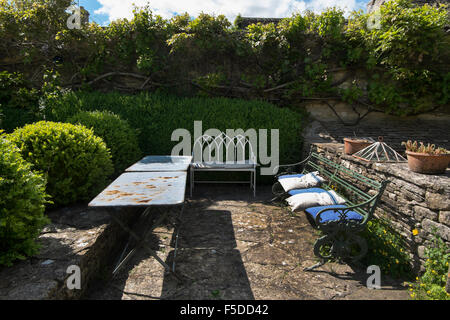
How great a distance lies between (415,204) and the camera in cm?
271

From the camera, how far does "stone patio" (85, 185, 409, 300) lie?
2.44 metres

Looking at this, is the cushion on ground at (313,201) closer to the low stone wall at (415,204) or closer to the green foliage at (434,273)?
the low stone wall at (415,204)

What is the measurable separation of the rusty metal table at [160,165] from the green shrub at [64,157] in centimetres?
50

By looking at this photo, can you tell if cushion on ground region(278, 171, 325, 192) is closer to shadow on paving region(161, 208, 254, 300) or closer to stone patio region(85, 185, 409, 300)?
stone patio region(85, 185, 409, 300)

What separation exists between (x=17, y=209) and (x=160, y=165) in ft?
7.15

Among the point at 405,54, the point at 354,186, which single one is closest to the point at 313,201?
the point at 354,186

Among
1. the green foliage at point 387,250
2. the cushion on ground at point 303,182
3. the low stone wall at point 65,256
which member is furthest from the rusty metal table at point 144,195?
the green foliage at point 387,250

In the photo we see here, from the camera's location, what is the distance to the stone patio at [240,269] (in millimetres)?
2443

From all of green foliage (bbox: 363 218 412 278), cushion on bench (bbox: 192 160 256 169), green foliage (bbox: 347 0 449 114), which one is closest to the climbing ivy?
green foliage (bbox: 347 0 449 114)

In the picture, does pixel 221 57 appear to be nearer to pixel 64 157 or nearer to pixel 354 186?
pixel 354 186

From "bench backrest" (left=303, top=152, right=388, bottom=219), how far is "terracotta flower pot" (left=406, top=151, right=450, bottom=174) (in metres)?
0.46

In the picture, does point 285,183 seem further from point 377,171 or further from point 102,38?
point 102,38

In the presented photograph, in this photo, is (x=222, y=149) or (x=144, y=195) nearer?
(x=144, y=195)
